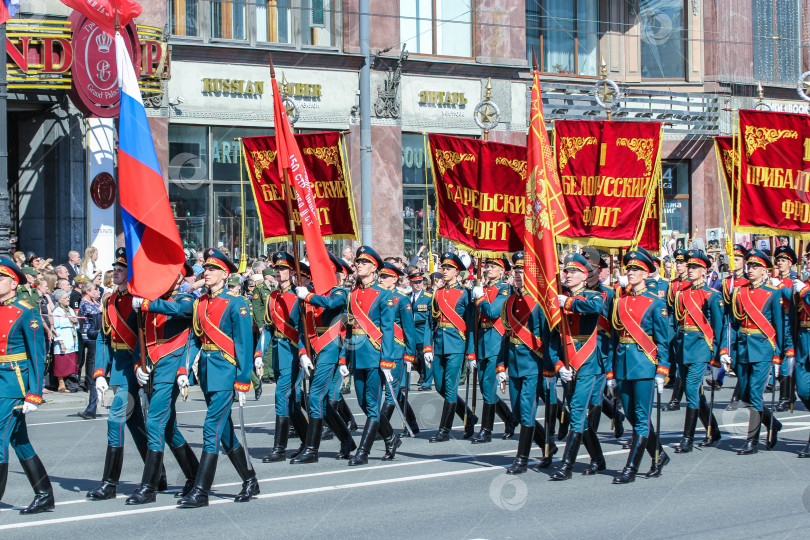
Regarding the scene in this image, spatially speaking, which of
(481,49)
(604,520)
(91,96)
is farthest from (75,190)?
(604,520)

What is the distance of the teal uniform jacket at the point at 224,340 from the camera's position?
857 centimetres

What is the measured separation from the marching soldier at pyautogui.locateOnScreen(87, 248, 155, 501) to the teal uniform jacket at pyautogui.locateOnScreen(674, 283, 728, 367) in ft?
17.9

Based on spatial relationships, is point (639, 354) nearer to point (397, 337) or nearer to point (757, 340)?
point (757, 340)

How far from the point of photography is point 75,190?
21062 millimetres

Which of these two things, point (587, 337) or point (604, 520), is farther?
point (587, 337)

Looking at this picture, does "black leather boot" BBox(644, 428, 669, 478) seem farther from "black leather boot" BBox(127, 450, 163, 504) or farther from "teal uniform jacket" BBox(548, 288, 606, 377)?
"black leather boot" BBox(127, 450, 163, 504)

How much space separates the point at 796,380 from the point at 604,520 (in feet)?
13.2

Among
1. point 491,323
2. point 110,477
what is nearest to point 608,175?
point 491,323

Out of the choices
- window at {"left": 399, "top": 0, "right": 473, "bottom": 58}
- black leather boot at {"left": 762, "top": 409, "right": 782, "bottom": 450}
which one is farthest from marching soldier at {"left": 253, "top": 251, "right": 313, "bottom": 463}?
window at {"left": 399, "top": 0, "right": 473, "bottom": 58}

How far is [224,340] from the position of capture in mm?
8680

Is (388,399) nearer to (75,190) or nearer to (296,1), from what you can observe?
(75,190)

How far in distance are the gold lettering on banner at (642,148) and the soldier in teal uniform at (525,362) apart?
94.6 inches

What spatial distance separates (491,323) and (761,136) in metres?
3.69

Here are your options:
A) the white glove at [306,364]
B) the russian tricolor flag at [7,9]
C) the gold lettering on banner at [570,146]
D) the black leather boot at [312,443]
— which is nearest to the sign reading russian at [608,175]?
the gold lettering on banner at [570,146]
